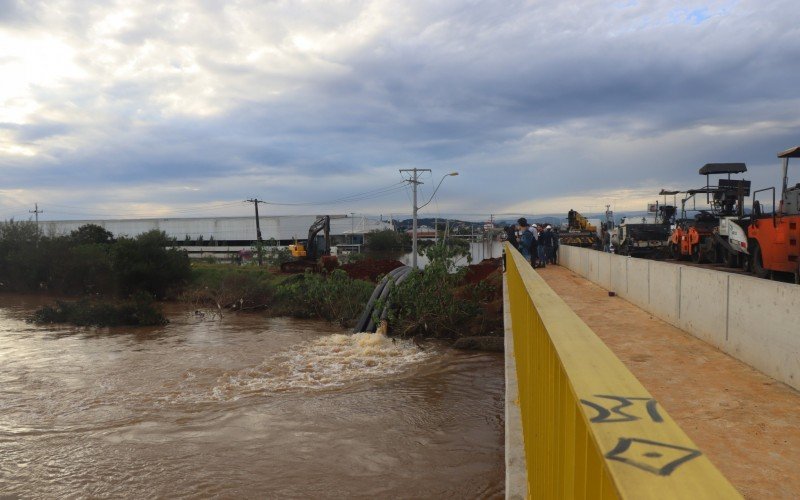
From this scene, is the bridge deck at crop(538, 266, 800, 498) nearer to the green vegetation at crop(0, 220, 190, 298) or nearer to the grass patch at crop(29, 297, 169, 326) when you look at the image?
the grass patch at crop(29, 297, 169, 326)

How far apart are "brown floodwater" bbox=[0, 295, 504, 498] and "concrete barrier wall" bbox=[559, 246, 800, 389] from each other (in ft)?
11.2

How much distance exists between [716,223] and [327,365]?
19.3 meters

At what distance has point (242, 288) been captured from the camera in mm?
27859

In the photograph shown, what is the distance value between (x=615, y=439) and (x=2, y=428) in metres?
12.3

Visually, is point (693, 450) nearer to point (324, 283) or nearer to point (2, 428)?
point (2, 428)

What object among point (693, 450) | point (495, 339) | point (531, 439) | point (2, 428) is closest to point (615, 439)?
point (693, 450)

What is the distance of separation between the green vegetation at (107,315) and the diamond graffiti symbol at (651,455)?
23.8 meters

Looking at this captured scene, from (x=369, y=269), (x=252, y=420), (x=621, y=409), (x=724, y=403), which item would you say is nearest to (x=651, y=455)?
(x=621, y=409)

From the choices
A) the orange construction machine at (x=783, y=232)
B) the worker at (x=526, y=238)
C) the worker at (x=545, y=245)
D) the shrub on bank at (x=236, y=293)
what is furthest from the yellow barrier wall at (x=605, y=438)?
the shrub on bank at (x=236, y=293)

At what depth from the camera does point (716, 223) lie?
25.7 m

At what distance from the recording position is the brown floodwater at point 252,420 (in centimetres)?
813

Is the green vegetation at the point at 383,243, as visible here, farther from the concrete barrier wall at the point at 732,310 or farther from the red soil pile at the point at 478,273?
the concrete barrier wall at the point at 732,310

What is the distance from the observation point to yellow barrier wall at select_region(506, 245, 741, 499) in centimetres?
113

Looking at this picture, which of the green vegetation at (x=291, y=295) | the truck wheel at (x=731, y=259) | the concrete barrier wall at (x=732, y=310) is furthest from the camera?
the green vegetation at (x=291, y=295)
